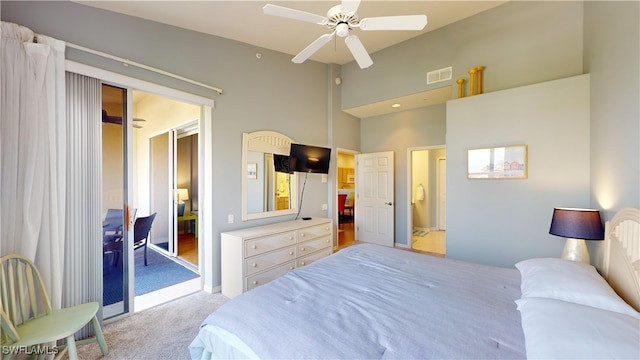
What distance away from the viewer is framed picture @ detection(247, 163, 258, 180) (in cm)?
334

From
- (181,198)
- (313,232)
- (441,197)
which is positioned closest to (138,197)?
(181,198)

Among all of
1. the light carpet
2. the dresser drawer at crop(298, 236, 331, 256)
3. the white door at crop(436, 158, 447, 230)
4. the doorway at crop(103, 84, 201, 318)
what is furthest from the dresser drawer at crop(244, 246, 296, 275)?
the white door at crop(436, 158, 447, 230)

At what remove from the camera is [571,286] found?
4.09 ft

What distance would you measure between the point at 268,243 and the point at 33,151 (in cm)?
212

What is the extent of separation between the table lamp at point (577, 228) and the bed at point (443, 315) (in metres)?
0.10

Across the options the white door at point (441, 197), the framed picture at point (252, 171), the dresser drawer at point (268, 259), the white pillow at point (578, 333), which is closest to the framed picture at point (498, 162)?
the white pillow at point (578, 333)

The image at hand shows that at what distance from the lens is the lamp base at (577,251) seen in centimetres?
204

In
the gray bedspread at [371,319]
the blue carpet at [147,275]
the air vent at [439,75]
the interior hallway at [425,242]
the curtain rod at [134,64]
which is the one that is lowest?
the interior hallway at [425,242]

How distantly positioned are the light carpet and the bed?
1.05 meters

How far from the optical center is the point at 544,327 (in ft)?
3.18

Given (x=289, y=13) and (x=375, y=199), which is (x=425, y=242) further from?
(x=289, y=13)

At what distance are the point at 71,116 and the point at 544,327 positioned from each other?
3.35 metres

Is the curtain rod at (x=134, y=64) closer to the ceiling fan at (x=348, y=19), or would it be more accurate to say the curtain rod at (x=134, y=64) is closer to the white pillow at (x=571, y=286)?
the ceiling fan at (x=348, y=19)

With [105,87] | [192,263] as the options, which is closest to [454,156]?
[105,87]
